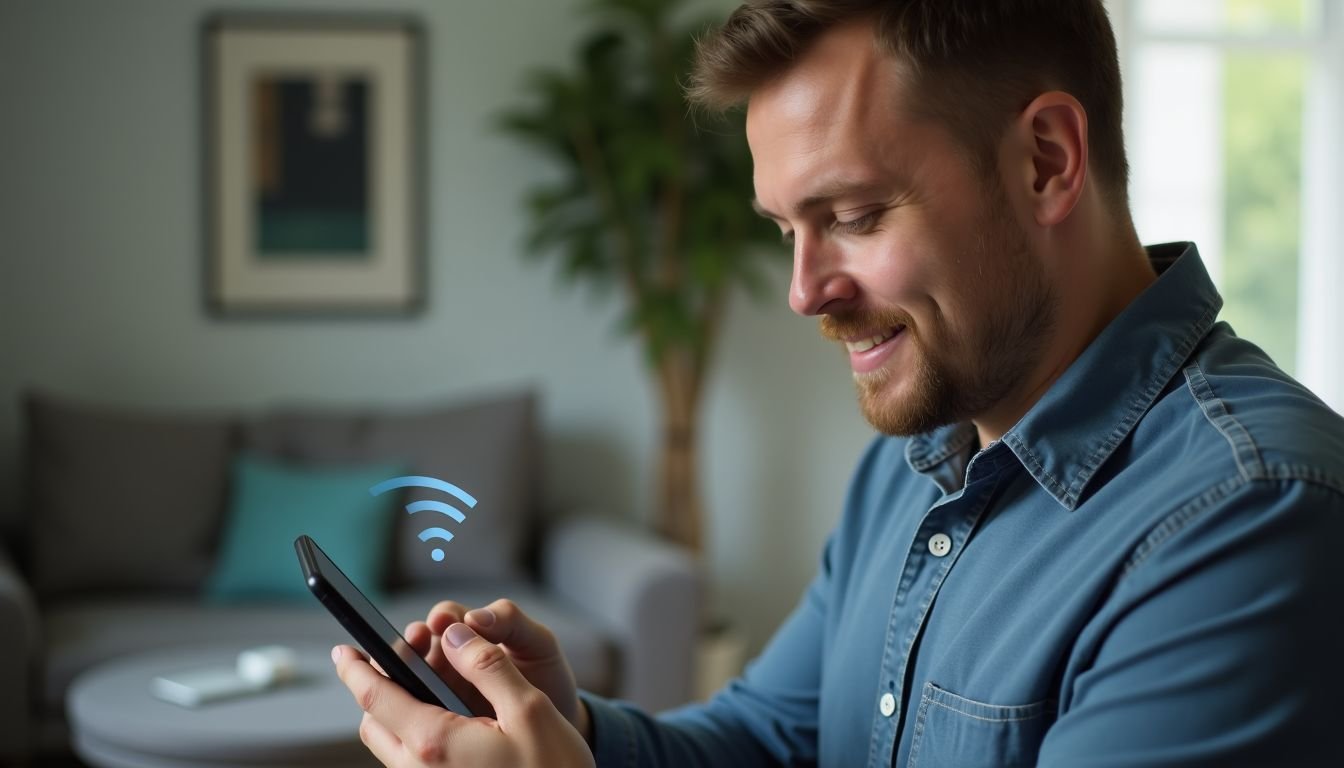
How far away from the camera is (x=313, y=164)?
3963 millimetres

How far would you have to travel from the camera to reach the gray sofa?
301 centimetres

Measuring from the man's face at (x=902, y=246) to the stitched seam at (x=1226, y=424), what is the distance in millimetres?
132

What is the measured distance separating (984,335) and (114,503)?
9.67 feet

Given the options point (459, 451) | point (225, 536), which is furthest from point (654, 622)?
point (225, 536)

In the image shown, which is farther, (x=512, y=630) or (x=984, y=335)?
(x=512, y=630)

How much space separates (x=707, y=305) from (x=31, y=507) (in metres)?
1.88

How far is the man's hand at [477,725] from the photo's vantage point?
96cm

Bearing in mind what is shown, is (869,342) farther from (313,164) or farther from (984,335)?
(313,164)

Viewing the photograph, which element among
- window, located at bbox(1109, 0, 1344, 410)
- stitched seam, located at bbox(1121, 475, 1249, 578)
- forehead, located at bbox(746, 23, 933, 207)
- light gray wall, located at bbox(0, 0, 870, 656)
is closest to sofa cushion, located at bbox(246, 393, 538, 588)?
light gray wall, located at bbox(0, 0, 870, 656)

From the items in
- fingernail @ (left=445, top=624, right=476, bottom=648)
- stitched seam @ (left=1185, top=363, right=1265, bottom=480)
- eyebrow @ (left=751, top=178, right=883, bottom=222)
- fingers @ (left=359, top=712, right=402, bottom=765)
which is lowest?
fingers @ (left=359, top=712, right=402, bottom=765)

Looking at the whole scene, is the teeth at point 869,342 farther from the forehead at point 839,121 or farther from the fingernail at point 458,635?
the fingernail at point 458,635

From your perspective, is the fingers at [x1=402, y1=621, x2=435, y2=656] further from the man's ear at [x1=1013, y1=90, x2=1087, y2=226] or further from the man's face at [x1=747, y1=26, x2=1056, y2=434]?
the man's ear at [x1=1013, y1=90, x2=1087, y2=226]

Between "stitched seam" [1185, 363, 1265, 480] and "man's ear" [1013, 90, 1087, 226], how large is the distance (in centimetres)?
16

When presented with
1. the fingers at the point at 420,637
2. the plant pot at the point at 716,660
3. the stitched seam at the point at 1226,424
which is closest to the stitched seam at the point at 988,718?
the stitched seam at the point at 1226,424
